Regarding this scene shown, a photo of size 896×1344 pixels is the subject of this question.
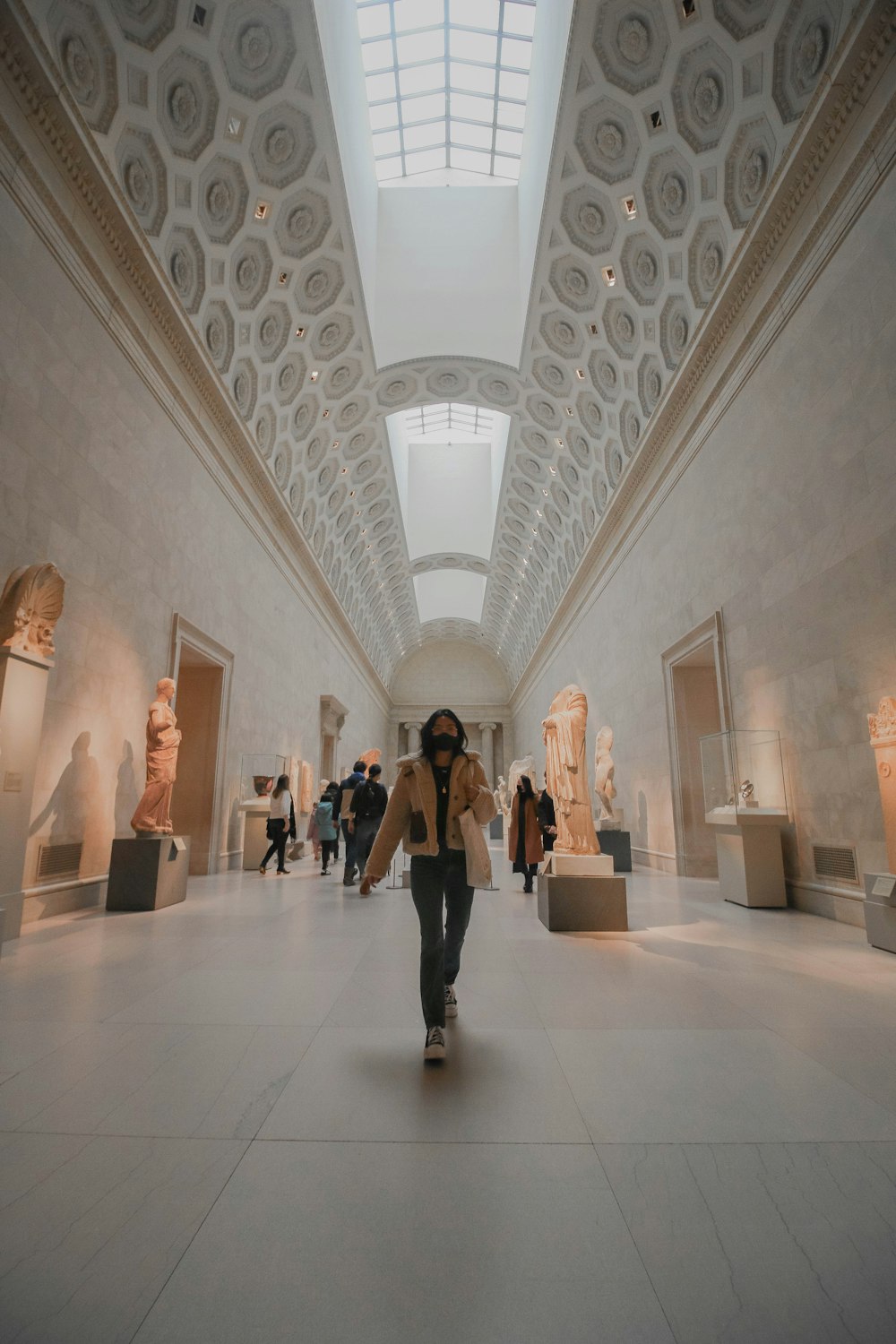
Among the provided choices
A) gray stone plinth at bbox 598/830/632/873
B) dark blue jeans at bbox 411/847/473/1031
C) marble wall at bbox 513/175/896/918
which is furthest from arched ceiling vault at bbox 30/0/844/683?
dark blue jeans at bbox 411/847/473/1031

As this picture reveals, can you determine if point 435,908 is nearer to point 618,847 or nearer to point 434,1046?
point 434,1046

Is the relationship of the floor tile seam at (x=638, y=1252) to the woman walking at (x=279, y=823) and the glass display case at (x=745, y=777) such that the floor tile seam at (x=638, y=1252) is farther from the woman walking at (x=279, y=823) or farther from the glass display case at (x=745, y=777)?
the woman walking at (x=279, y=823)

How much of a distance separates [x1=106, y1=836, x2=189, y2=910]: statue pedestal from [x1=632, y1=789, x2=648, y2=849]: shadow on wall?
9.85 m

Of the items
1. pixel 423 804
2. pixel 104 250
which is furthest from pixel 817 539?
pixel 104 250

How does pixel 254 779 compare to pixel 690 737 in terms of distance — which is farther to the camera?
pixel 254 779

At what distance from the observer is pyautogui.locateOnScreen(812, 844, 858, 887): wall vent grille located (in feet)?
23.4

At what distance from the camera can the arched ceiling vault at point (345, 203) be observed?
26.5ft

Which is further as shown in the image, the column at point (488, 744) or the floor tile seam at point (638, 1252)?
the column at point (488, 744)

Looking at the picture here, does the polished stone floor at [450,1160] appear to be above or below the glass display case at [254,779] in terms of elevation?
below

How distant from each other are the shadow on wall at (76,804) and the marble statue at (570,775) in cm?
533

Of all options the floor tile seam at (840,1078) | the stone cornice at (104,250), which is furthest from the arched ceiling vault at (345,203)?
the floor tile seam at (840,1078)

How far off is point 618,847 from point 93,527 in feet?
33.5

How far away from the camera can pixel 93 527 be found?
816 cm

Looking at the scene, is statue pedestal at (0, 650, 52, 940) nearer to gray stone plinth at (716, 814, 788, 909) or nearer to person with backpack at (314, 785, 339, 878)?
person with backpack at (314, 785, 339, 878)
